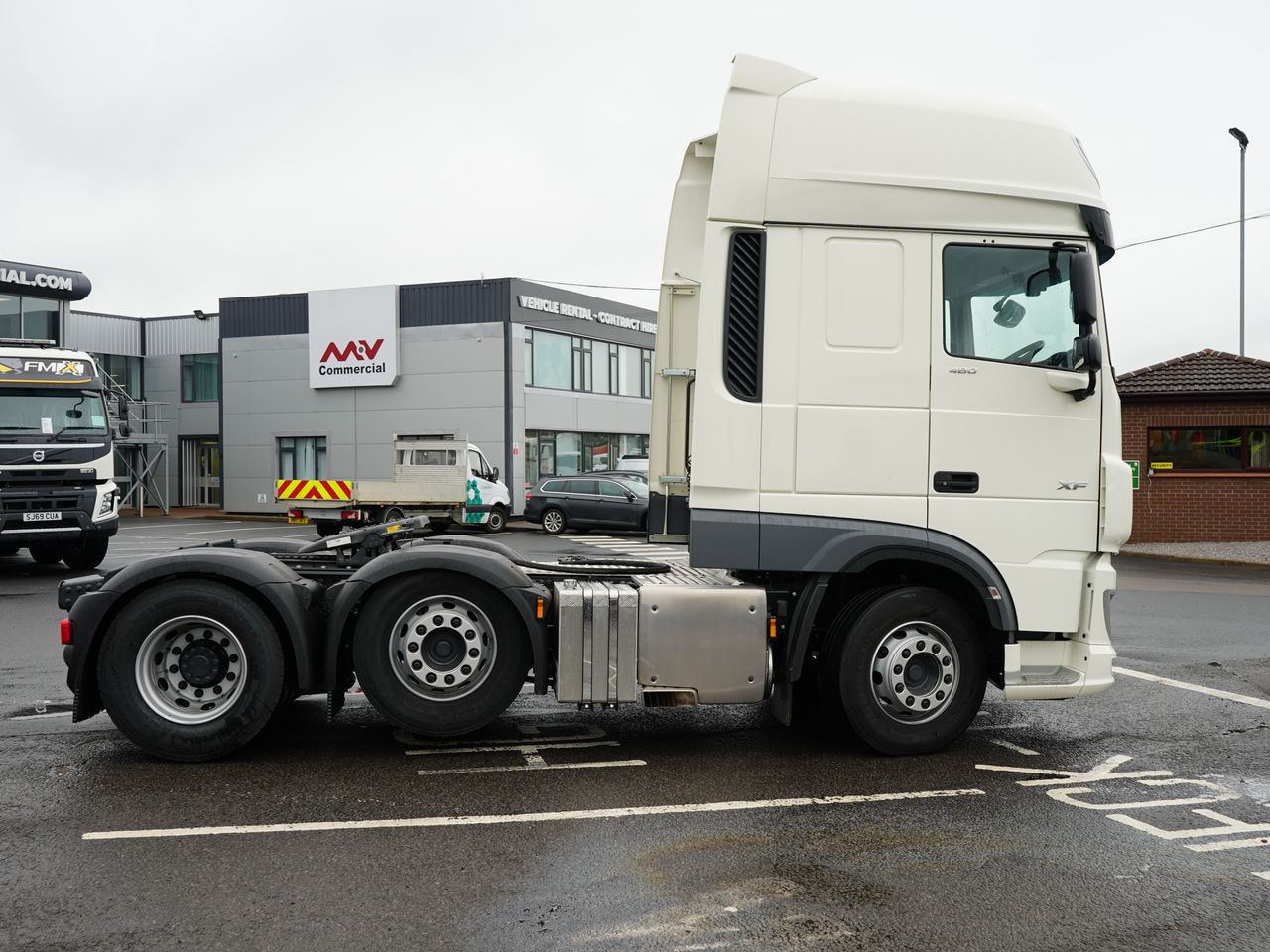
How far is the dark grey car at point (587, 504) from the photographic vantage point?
1059 inches

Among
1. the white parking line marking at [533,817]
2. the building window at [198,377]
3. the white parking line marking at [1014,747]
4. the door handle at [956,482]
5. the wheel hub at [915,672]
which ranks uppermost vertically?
the building window at [198,377]

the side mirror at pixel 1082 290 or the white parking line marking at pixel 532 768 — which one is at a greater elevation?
the side mirror at pixel 1082 290

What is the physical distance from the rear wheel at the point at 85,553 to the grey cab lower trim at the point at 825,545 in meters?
13.7

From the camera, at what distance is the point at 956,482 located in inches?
235

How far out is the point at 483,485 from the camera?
27.8 m

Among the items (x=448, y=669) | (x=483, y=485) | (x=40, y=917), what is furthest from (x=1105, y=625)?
(x=483, y=485)

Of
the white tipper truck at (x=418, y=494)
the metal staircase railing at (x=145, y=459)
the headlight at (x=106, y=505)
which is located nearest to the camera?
the headlight at (x=106, y=505)

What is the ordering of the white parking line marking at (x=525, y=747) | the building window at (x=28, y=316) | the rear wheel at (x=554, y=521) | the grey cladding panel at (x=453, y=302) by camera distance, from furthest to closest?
the grey cladding panel at (x=453, y=302)
the building window at (x=28, y=316)
the rear wheel at (x=554, y=521)
the white parking line marking at (x=525, y=747)

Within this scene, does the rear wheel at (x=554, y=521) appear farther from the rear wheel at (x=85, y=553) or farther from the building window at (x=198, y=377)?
the building window at (x=198, y=377)

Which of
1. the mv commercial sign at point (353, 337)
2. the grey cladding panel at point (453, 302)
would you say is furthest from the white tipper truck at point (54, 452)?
the mv commercial sign at point (353, 337)

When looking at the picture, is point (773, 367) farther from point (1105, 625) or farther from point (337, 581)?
point (337, 581)

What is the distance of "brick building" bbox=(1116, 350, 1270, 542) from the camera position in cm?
2223

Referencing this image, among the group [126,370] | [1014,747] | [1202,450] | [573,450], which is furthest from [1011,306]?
[126,370]

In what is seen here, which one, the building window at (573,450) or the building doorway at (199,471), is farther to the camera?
the building doorway at (199,471)
